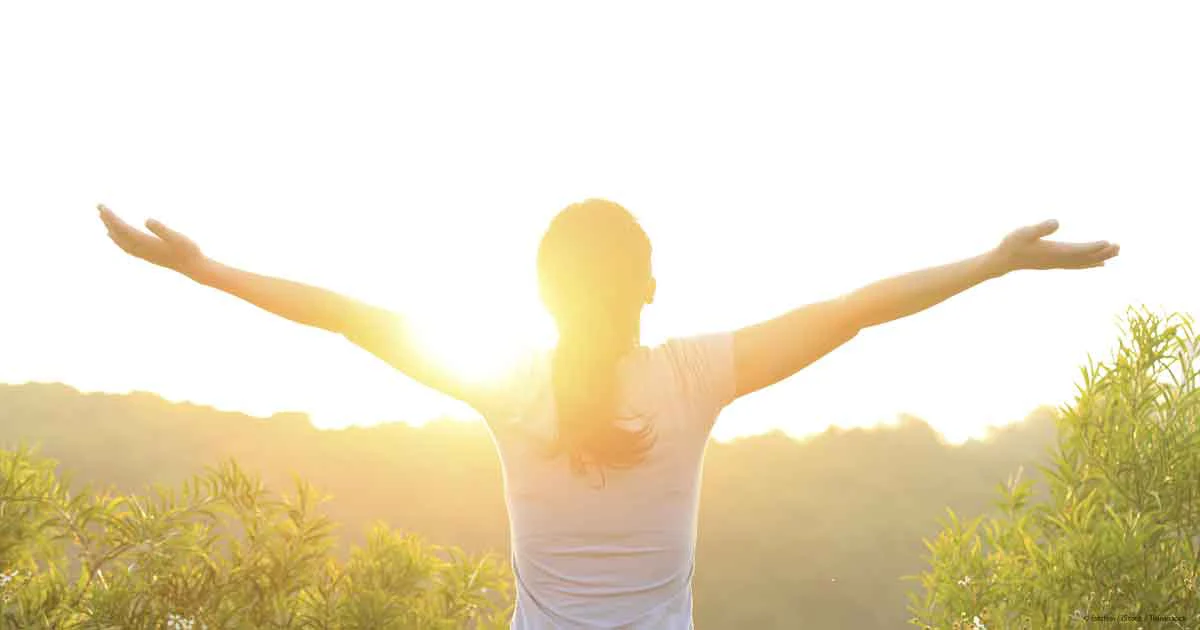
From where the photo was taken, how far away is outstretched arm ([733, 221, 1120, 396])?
1.50m

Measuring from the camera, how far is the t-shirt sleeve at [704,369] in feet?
4.98

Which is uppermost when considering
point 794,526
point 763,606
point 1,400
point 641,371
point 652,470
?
point 1,400

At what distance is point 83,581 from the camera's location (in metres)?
3.72

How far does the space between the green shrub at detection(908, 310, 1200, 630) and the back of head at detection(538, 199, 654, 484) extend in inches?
143

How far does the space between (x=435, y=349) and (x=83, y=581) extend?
2872 mm

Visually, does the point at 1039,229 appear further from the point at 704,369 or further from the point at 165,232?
the point at 165,232

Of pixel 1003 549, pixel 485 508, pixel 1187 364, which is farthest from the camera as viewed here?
pixel 485 508

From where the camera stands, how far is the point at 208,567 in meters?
4.11

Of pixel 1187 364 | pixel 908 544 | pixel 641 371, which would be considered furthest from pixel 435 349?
pixel 908 544

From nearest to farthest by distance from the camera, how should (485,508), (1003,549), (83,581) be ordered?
(83,581) → (1003,549) → (485,508)

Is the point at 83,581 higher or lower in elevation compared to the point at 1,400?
lower

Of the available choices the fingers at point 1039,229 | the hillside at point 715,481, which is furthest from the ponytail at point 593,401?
the hillside at point 715,481

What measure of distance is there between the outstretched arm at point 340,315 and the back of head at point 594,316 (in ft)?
0.61

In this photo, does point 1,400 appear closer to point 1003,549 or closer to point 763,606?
point 763,606
